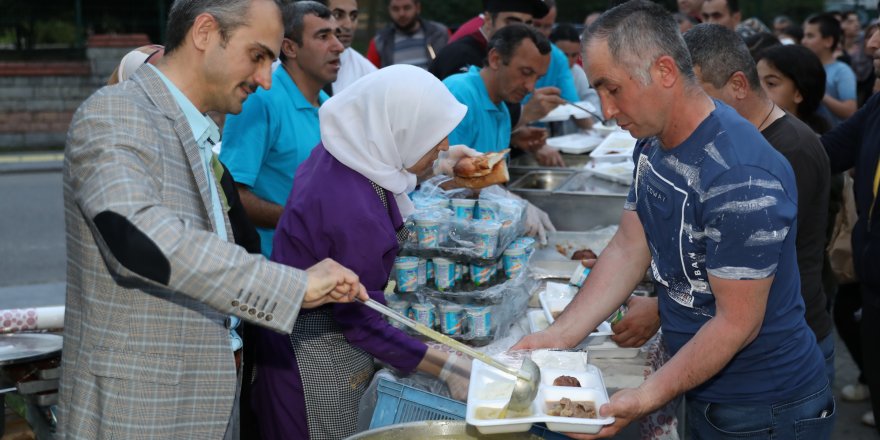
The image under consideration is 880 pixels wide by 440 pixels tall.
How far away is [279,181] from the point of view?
12.0ft

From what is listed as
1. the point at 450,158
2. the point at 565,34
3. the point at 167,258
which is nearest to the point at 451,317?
the point at 450,158

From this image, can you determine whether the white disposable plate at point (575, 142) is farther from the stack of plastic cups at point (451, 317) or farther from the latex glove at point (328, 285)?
the latex glove at point (328, 285)

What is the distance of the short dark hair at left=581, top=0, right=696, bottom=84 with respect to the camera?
2035 millimetres

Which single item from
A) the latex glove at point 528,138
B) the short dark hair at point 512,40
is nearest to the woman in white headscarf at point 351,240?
the short dark hair at point 512,40

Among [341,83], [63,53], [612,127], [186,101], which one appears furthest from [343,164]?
[63,53]

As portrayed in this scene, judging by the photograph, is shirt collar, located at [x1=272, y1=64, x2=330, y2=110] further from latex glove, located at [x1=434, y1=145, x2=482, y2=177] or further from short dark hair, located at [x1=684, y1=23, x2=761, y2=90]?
short dark hair, located at [x1=684, y1=23, x2=761, y2=90]

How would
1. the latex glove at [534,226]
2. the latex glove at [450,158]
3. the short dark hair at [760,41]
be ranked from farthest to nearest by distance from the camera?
the short dark hair at [760,41] → the latex glove at [534,226] → the latex glove at [450,158]

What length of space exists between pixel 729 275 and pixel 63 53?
42.4 feet

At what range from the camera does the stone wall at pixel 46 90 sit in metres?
12.7

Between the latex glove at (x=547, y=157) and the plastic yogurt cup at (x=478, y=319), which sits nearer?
the plastic yogurt cup at (x=478, y=319)

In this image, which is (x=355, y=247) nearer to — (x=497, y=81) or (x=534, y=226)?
(x=534, y=226)

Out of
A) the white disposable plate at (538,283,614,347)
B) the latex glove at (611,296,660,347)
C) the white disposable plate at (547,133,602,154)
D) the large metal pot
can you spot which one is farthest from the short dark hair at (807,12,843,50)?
the large metal pot

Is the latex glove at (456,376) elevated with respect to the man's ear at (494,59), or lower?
lower

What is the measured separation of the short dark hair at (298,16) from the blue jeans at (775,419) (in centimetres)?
241
